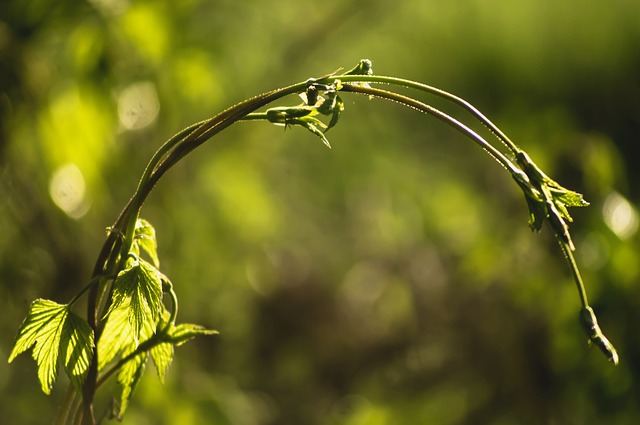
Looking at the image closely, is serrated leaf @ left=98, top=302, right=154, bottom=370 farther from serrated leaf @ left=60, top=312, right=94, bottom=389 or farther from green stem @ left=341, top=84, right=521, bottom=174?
green stem @ left=341, top=84, right=521, bottom=174

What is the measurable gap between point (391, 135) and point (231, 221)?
52 cm

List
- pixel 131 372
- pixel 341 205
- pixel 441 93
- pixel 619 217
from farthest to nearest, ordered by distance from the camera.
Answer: pixel 341 205 < pixel 619 217 < pixel 131 372 < pixel 441 93

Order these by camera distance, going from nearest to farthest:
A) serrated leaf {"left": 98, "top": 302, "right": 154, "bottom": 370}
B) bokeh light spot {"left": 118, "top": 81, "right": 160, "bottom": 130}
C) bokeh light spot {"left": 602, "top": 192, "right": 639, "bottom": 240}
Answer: serrated leaf {"left": 98, "top": 302, "right": 154, "bottom": 370}
bokeh light spot {"left": 602, "top": 192, "right": 639, "bottom": 240}
bokeh light spot {"left": 118, "top": 81, "right": 160, "bottom": 130}

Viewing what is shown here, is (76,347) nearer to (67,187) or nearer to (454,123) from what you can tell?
(454,123)

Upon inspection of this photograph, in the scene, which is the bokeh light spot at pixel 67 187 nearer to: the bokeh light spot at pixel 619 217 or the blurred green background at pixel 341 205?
the blurred green background at pixel 341 205

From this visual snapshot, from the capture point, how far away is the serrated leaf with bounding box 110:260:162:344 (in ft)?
1.37

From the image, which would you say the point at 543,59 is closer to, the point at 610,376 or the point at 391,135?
the point at 391,135

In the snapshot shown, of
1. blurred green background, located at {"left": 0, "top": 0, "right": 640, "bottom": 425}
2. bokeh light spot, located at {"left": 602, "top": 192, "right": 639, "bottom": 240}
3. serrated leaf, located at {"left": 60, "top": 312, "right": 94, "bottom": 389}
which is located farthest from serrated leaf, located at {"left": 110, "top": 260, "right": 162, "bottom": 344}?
bokeh light spot, located at {"left": 602, "top": 192, "right": 639, "bottom": 240}

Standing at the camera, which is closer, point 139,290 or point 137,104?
point 139,290

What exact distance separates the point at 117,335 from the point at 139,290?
0.08 metres

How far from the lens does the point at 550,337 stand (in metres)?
1.27

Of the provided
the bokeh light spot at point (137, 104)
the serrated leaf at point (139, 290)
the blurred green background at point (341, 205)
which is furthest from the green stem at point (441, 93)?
the bokeh light spot at point (137, 104)

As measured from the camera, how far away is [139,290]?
418mm

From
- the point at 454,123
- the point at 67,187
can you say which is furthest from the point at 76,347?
the point at 67,187
